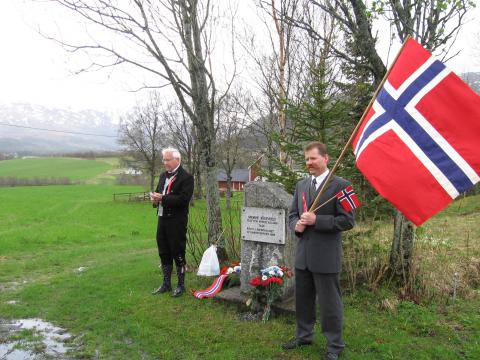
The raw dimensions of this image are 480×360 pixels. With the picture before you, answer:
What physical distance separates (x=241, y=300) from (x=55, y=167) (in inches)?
3254

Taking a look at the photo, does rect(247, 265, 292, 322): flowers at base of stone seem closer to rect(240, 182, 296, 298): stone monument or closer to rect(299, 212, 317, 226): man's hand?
rect(240, 182, 296, 298): stone monument

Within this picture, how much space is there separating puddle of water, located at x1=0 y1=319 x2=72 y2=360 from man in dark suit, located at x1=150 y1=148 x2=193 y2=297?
1.65 metres

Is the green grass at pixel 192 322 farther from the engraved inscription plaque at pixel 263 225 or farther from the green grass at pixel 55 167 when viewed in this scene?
the green grass at pixel 55 167

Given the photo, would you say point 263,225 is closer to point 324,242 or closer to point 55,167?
point 324,242

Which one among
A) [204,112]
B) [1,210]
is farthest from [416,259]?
[1,210]

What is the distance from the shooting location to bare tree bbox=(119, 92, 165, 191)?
141ft

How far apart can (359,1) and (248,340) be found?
15.6 feet

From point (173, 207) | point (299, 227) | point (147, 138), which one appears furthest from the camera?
point (147, 138)

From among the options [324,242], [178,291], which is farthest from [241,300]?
[324,242]

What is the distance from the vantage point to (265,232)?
5.59 meters

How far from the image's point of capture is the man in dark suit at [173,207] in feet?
20.0

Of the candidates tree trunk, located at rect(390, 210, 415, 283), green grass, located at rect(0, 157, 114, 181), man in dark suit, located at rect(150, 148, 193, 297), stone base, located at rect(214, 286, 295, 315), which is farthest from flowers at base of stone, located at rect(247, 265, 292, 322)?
green grass, located at rect(0, 157, 114, 181)

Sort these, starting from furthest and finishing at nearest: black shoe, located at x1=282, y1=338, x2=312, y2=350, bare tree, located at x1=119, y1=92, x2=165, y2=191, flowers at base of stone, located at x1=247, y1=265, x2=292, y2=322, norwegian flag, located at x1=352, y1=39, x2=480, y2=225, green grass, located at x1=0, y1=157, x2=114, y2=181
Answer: green grass, located at x1=0, y1=157, x2=114, y2=181
bare tree, located at x1=119, y1=92, x2=165, y2=191
flowers at base of stone, located at x1=247, y1=265, x2=292, y2=322
black shoe, located at x1=282, y1=338, x2=312, y2=350
norwegian flag, located at x1=352, y1=39, x2=480, y2=225

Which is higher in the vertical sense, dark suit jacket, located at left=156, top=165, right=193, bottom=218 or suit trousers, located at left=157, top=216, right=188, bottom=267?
dark suit jacket, located at left=156, top=165, right=193, bottom=218
